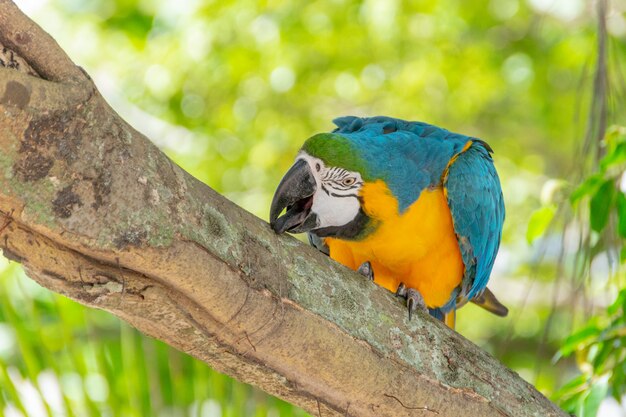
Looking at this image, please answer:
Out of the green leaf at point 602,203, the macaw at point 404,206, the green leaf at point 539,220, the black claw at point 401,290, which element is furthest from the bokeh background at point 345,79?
the green leaf at point 602,203

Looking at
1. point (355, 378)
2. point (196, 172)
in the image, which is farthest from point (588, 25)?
point (355, 378)

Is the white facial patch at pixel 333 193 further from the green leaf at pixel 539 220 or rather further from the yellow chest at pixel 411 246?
the green leaf at pixel 539 220

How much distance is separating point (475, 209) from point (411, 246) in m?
0.31

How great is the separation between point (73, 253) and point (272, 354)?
1.90 feet

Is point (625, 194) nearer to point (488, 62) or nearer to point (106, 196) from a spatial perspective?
point (106, 196)

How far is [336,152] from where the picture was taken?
2744 mm

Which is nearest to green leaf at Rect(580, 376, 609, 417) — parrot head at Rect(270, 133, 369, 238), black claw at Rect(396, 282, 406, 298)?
black claw at Rect(396, 282, 406, 298)

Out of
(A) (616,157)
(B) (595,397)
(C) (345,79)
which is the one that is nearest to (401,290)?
(B) (595,397)

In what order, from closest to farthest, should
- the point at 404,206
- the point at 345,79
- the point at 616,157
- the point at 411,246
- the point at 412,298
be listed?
1. the point at 616,157
2. the point at 412,298
3. the point at 404,206
4. the point at 411,246
5. the point at 345,79

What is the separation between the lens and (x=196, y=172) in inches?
287

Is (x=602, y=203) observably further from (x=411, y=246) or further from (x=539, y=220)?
(x=411, y=246)

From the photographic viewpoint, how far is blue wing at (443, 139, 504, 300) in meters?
3.08

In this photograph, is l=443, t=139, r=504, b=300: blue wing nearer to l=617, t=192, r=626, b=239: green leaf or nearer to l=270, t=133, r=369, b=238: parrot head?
l=270, t=133, r=369, b=238: parrot head

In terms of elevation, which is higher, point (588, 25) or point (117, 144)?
point (588, 25)
